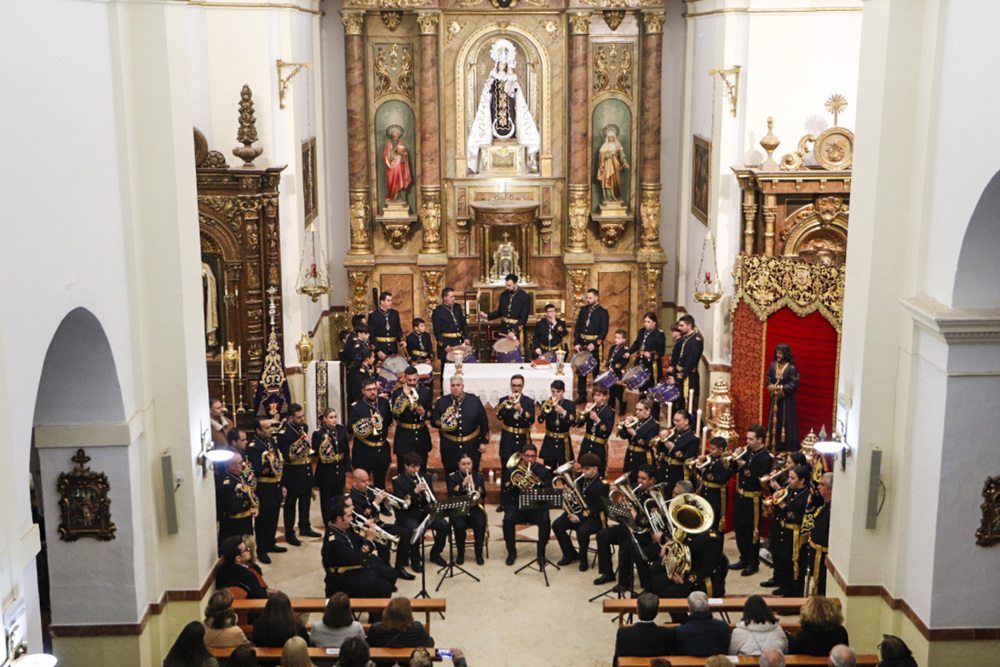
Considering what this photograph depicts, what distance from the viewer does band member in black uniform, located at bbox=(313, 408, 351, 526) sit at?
46.5 feet

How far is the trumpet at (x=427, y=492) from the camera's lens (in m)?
12.8

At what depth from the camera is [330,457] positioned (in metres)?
14.2

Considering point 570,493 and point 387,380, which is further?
point 387,380

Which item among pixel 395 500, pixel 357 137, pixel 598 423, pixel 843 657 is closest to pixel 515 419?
pixel 598 423

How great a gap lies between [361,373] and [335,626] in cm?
700

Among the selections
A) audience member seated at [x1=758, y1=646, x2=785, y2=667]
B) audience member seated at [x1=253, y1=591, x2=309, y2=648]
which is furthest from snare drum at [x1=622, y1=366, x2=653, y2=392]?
audience member seated at [x1=758, y1=646, x2=785, y2=667]

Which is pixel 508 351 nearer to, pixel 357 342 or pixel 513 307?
pixel 513 307

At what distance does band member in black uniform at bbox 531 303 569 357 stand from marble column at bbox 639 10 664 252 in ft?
10.5

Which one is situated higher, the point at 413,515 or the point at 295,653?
the point at 295,653

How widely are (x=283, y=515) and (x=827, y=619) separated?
24.1 feet

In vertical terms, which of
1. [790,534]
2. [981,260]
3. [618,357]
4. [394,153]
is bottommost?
[790,534]

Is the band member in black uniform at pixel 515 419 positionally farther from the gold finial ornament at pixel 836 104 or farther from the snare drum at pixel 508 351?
the gold finial ornament at pixel 836 104

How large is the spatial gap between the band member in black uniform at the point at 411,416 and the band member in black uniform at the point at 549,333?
10.6 ft

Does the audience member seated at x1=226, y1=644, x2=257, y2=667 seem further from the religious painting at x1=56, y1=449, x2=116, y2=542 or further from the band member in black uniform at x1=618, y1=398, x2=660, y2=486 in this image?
the band member in black uniform at x1=618, y1=398, x2=660, y2=486
